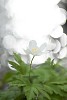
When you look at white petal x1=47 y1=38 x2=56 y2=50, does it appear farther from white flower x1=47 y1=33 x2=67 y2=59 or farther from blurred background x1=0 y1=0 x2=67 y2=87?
blurred background x1=0 y1=0 x2=67 y2=87

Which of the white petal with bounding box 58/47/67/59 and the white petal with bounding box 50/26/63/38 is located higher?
the white petal with bounding box 50/26/63/38

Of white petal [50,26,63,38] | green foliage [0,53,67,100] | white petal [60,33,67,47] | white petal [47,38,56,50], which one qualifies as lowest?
green foliage [0,53,67,100]

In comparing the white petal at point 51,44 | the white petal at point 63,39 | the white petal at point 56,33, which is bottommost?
the white petal at point 51,44

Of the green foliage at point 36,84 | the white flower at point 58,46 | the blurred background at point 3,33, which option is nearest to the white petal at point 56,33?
the white flower at point 58,46

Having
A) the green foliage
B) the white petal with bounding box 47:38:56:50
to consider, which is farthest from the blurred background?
the green foliage

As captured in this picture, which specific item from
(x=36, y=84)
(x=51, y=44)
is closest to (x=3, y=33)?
(x=51, y=44)

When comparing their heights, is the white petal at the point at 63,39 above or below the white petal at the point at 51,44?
above

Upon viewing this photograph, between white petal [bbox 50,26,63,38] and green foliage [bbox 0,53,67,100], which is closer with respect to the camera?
green foliage [bbox 0,53,67,100]

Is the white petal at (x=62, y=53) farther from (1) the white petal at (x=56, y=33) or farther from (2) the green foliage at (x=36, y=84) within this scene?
(2) the green foliage at (x=36, y=84)

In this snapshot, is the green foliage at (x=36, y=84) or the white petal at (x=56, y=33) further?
the white petal at (x=56, y=33)
